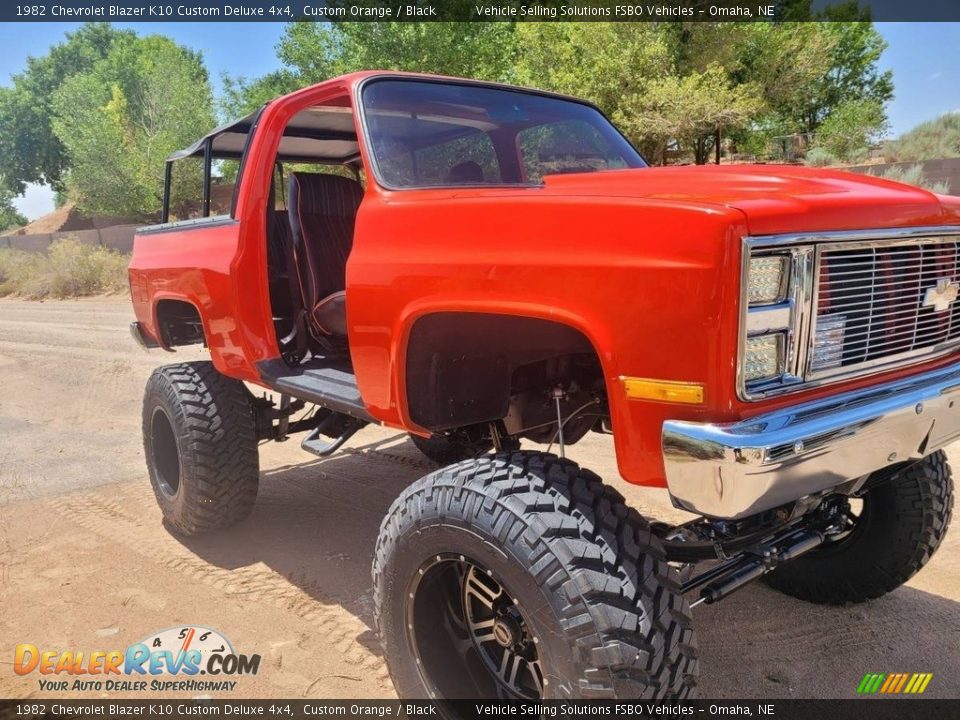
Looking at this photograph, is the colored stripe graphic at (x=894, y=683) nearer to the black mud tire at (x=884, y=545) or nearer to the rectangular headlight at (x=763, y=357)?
the black mud tire at (x=884, y=545)

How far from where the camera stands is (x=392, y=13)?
68.0 feet

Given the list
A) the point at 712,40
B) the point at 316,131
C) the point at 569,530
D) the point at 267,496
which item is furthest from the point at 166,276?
the point at 712,40

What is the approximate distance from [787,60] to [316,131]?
A: 1097 inches

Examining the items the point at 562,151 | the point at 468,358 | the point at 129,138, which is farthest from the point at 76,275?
the point at 468,358

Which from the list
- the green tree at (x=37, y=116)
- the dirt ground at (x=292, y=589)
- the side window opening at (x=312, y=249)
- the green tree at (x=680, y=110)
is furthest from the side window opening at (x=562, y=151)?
the green tree at (x=37, y=116)

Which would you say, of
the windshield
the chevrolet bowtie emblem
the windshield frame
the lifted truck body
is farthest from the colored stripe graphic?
the windshield

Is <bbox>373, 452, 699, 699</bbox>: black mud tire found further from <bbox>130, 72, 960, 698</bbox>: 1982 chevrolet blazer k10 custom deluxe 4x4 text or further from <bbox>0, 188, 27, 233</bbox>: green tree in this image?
<bbox>0, 188, 27, 233</bbox>: green tree

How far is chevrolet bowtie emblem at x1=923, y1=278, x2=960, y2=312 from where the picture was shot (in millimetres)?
2064

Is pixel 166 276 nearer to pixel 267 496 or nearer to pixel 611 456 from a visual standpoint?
pixel 267 496

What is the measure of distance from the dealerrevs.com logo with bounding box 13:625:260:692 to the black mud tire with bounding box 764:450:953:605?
229cm

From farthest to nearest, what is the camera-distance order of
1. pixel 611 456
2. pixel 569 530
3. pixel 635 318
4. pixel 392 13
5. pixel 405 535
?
pixel 392 13 → pixel 611 456 → pixel 405 535 → pixel 569 530 → pixel 635 318

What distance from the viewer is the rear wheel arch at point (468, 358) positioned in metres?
2.31

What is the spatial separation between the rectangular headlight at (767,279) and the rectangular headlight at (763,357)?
0.09 meters

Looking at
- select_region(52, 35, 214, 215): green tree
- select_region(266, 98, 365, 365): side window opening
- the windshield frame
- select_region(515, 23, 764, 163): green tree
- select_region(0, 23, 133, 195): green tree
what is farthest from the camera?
select_region(0, 23, 133, 195): green tree
